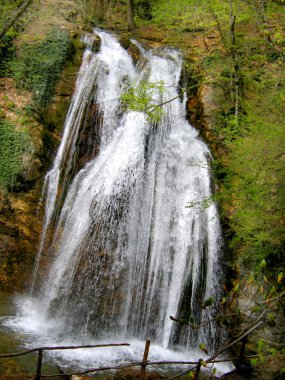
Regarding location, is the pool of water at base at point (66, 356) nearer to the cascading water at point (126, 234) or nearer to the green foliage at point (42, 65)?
the cascading water at point (126, 234)

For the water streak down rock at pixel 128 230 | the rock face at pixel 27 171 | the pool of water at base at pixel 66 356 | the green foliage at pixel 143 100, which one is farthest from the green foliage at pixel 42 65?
the pool of water at base at pixel 66 356

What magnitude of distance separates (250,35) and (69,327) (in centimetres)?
1215

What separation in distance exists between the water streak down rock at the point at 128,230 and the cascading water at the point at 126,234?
25mm

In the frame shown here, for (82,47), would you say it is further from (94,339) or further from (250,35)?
(94,339)

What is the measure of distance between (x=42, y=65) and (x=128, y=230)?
716cm

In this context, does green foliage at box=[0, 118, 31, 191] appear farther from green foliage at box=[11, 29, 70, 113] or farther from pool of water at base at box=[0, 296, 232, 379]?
pool of water at base at box=[0, 296, 232, 379]

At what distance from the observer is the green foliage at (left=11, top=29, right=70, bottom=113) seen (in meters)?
11.8

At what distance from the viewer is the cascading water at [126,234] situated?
8188 millimetres

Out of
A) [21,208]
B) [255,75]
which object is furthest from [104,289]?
[255,75]

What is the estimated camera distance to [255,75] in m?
11.7

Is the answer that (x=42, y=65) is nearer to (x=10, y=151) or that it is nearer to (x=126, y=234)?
(x=10, y=151)

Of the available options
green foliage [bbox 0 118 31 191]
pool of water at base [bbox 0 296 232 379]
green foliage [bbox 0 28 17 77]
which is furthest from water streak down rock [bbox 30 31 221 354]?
green foliage [bbox 0 28 17 77]

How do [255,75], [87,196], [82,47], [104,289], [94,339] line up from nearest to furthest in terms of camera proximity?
Answer: [94,339] < [104,289] < [87,196] < [255,75] < [82,47]

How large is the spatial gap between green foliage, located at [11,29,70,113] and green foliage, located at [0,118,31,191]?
4.07ft
